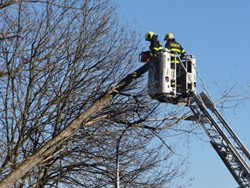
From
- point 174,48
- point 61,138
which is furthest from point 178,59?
point 61,138

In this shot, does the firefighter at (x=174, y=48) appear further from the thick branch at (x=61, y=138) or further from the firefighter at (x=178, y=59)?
the thick branch at (x=61, y=138)

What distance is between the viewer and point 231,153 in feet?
36.8

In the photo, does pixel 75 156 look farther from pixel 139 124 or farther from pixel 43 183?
pixel 139 124

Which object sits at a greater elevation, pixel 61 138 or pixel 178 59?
pixel 178 59

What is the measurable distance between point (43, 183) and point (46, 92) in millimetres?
2415

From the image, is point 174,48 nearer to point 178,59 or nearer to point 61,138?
point 178,59

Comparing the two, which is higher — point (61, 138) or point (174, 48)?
point (174, 48)

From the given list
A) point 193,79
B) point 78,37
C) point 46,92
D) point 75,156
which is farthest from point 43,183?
point 193,79

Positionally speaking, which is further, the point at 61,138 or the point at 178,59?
the point at 61,138

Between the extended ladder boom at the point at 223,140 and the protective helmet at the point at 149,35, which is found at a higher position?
the protective helmet at the point at 149,35

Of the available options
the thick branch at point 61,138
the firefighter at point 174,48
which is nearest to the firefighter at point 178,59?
the firefighter at point 174,48

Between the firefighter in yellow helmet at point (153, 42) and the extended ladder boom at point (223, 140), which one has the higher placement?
the firefighter in yellow helmet at point (153, 42)

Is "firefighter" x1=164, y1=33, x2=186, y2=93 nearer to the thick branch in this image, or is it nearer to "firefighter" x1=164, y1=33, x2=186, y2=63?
"firefighter" x1=164, y1=33, x2=186, y2=63

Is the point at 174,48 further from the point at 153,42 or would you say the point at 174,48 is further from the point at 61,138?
the point at 61,138
